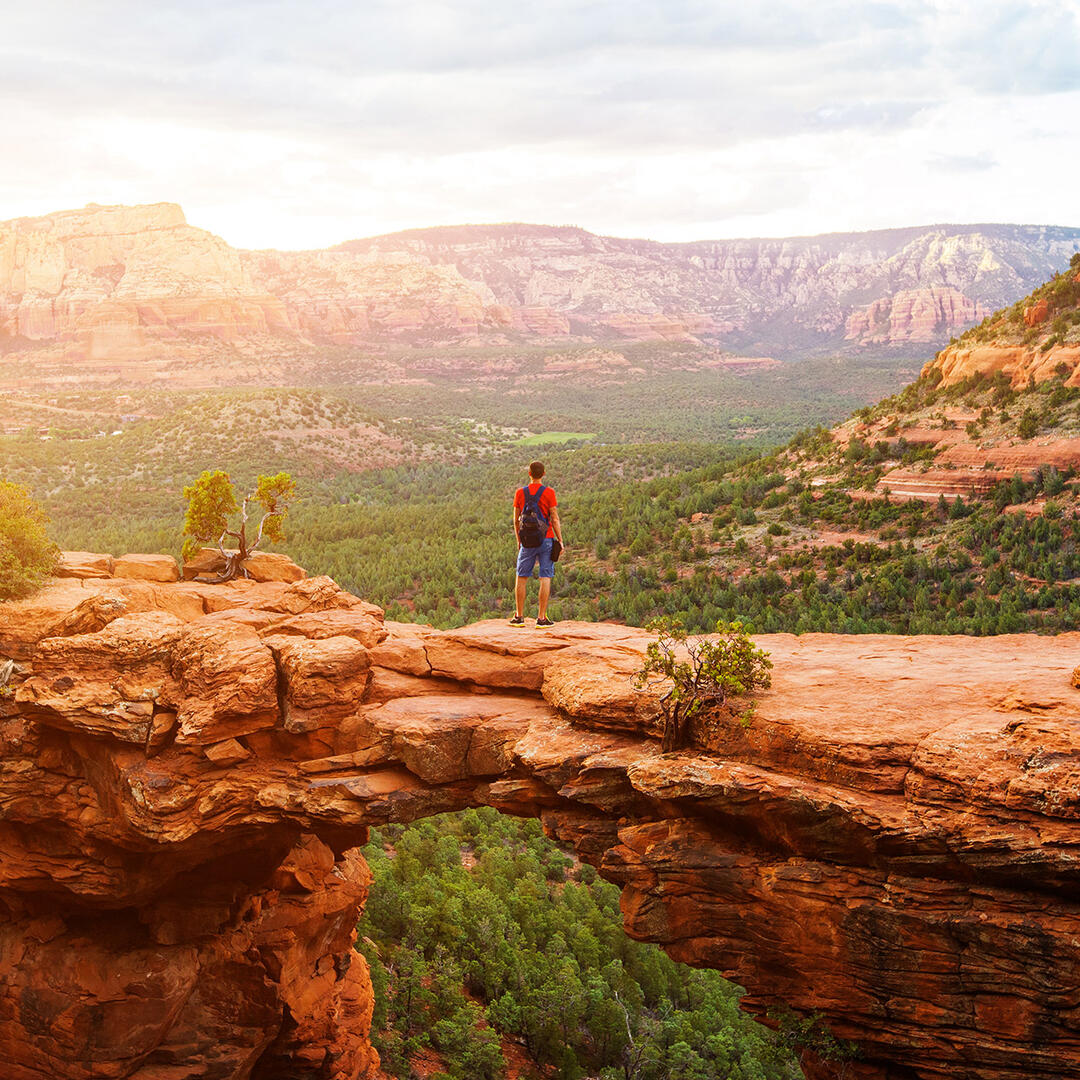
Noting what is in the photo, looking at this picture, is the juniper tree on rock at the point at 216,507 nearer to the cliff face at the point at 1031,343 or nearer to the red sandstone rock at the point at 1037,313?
the cliff face at the point at 1031,343

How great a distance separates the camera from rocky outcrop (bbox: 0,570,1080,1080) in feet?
27.3

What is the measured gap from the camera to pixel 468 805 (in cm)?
1180

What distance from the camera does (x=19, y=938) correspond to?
13.3 meters

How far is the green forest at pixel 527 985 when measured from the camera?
55.3 feet

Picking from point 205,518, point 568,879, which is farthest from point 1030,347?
point 205,518

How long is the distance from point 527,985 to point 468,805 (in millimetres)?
8875

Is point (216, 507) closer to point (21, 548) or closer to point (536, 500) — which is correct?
point (21, 548)

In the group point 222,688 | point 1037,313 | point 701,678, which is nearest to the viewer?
point 701,678

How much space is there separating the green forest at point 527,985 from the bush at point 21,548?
10.5 m

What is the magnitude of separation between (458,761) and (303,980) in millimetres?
6571

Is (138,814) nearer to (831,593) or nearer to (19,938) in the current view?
(19,938)

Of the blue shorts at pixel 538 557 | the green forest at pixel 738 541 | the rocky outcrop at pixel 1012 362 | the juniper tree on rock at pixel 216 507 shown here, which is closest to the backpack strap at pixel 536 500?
the blue shorts at pixel 538 557

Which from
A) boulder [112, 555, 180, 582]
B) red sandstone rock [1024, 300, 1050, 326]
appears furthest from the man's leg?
red sandstone rock [1024, 300, 1050, 326]

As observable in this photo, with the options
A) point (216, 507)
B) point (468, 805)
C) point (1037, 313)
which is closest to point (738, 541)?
point (1037, 313)
